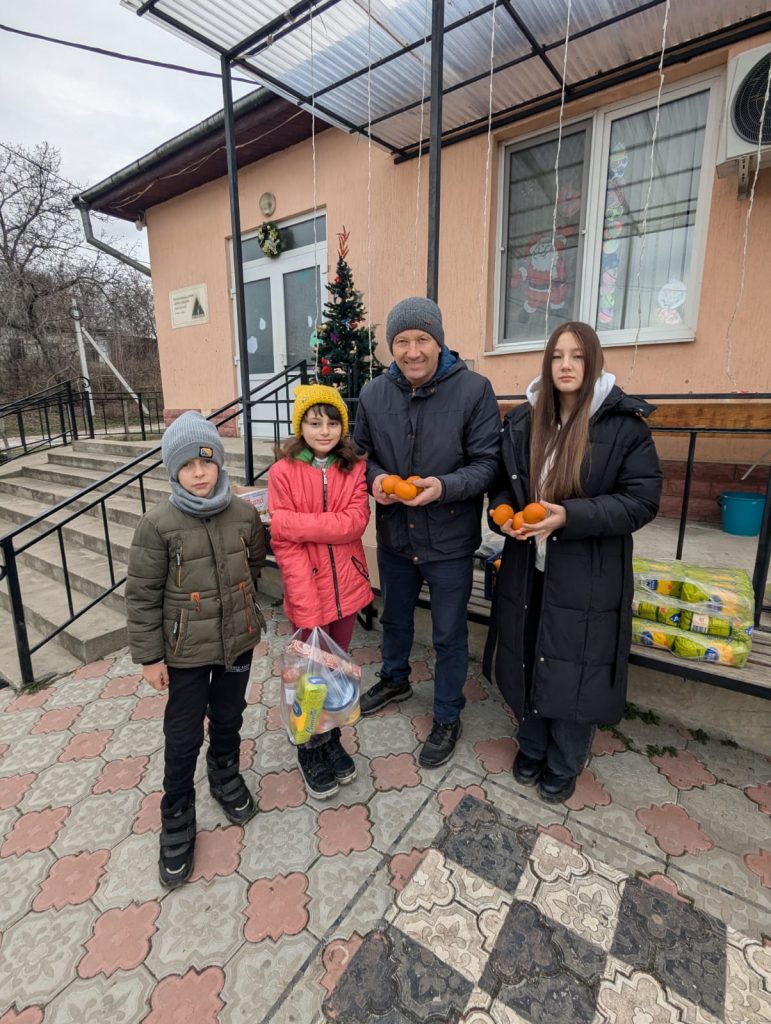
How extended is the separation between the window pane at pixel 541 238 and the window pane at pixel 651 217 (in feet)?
0.83

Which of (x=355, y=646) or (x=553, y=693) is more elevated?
(x=553, y=693)

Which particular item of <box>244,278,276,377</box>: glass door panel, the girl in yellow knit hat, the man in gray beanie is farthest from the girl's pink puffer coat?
<box>244,278,276,377</box>: glass door panel

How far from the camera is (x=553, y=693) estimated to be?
1.76 meters

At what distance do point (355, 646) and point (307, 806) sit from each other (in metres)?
1.26

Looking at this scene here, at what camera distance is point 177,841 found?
5.48 feet

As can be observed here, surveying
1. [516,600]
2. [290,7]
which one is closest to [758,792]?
[516,600]

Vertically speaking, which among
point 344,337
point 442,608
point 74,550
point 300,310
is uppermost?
point 300,310

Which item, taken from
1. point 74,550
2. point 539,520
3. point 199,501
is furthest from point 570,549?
point 74,550

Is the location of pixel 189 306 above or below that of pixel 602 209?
below

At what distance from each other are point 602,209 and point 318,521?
3920mm

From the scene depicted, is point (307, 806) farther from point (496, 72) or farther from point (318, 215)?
point (318, 215)

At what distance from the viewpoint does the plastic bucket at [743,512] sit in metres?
3.39

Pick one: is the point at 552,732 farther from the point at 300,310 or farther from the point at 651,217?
the point at 300,310

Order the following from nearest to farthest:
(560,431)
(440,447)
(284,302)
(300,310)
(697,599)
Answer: (560,431) < (440,447) < (697,599) < (300,310) < (284,302)
